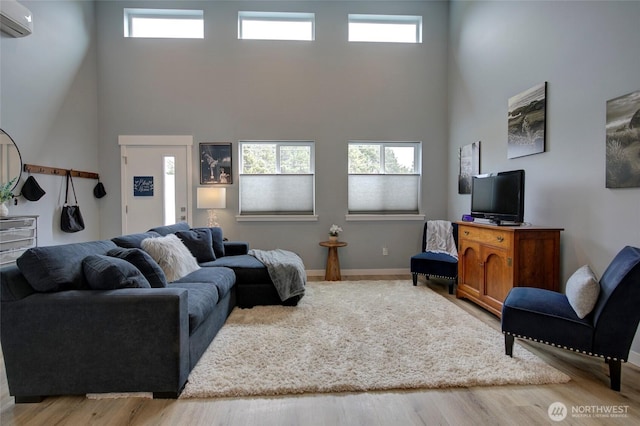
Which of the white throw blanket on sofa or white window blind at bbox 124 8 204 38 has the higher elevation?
white window blind at bbox 124 8 204 38

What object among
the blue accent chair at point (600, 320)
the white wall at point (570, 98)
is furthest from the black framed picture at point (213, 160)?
the blue accent chair at point (600, 320)

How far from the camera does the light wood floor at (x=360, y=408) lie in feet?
5.26

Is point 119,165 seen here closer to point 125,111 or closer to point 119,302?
point 125,111

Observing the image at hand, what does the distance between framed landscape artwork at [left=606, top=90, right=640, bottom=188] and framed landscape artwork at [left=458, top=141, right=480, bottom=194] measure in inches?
70.2

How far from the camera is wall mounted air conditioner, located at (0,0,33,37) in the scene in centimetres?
290

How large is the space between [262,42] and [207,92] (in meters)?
1.15

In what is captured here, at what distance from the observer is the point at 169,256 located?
8.97ft

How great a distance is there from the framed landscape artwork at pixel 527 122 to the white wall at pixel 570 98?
65mm

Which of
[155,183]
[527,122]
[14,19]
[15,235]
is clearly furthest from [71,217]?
[527,122]

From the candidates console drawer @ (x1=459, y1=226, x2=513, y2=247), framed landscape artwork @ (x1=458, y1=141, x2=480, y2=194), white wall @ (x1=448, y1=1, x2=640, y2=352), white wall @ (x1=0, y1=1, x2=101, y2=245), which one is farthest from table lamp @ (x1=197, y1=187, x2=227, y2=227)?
white wall @ (x1=448, y1=1, x2=640, y2=352)

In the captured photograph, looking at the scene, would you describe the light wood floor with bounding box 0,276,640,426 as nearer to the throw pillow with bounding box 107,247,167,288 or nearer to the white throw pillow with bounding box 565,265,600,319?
the white throw pillow with bounding box 565,265,600,319

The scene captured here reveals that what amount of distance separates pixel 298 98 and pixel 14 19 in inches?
127

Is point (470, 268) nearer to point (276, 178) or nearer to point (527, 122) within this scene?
point (527, 122)

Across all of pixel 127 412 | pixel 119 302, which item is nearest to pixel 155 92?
pixel 119 302
